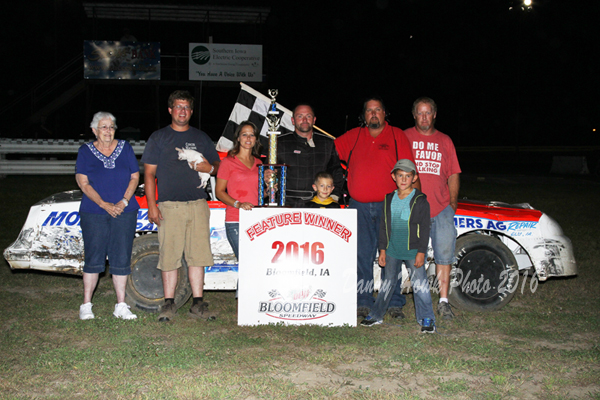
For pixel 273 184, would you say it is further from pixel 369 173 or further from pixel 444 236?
pixel 444 236

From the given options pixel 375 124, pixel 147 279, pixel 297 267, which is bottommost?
pixel 147 279

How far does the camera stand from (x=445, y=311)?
476 cm

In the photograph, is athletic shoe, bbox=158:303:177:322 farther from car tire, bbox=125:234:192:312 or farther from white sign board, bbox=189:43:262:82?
white sign board, bbox=189:43:262:82

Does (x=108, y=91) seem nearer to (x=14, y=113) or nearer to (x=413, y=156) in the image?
(x=14, y=113)

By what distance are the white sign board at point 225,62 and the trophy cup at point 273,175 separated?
1568 centimetres

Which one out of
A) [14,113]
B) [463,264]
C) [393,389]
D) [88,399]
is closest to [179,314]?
[88,399]

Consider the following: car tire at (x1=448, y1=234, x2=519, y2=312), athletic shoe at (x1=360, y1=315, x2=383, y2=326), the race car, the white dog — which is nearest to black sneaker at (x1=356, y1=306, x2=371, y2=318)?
athletic shoe at (x1=360, y1=315, x2=383, y2=326)

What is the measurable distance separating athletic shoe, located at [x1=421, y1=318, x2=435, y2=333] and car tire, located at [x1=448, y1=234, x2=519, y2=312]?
0.69 metres

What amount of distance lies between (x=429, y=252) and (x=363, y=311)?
0.81 meters

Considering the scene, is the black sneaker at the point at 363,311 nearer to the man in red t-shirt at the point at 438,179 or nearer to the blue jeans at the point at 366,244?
the blue jeans at the point at 366,244

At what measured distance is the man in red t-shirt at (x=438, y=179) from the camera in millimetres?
4676

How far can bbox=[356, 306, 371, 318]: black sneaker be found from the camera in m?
4.80

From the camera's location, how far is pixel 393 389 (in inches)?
133

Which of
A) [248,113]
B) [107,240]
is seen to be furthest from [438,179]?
[107,240]
